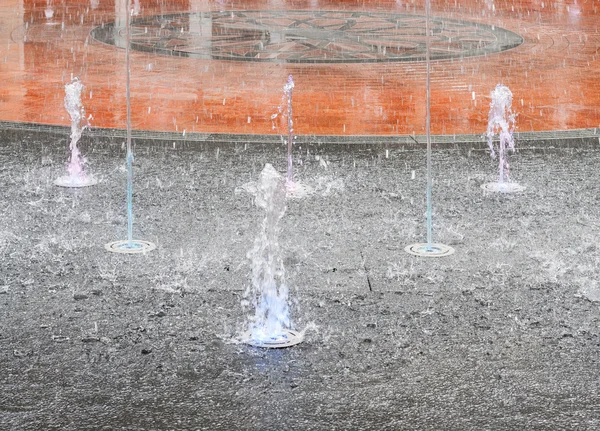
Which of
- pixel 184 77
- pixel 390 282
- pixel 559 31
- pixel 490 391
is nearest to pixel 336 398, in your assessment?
pixel 490 391

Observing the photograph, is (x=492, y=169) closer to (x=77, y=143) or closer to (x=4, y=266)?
(x=77, y=143)

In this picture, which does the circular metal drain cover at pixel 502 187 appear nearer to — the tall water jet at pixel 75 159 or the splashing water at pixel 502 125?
the splashing water at pixel 502 125

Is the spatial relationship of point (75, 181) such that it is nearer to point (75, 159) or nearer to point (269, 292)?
point (75, 159)

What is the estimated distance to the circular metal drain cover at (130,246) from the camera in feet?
20.8

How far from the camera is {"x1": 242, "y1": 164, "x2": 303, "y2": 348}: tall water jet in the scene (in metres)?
5.00

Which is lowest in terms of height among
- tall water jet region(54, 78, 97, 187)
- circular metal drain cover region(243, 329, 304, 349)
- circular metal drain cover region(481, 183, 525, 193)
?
circular metal drain cover region(243, 329, 304, 349)

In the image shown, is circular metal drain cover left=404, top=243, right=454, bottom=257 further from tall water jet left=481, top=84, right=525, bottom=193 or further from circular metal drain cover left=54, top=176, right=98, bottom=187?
circular metal drain cover left=54, top=176, right=98, bottom=187

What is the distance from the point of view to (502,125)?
9.77 metres

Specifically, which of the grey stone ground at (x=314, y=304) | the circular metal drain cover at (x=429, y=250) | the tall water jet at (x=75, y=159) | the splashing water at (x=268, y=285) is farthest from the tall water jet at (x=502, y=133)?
the tall water jet at (x=75, y=159)

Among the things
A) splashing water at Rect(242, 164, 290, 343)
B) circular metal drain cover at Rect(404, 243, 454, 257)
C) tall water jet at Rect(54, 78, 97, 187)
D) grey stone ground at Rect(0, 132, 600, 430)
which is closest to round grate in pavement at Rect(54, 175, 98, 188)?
tall water jet at Rect(54, 78, 97, 187)

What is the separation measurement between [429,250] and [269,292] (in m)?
1.34

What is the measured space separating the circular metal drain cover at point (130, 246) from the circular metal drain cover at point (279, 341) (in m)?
1.49

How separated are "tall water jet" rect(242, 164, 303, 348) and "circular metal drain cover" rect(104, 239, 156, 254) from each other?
1.84 ft

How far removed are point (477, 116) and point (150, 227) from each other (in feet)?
15.3
